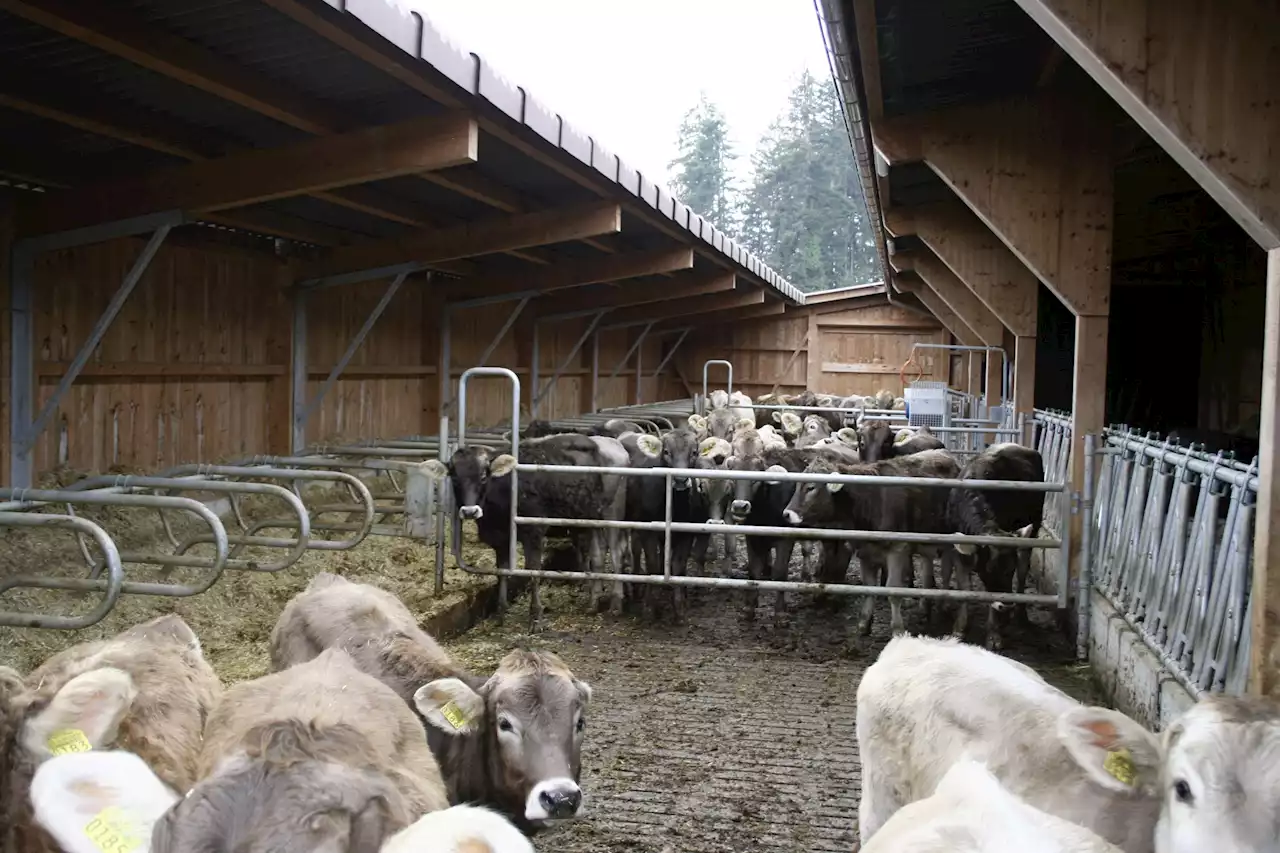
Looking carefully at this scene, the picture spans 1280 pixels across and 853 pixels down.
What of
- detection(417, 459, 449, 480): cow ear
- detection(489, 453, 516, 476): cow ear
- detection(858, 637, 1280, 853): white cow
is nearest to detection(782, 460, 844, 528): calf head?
detection(489, 453, 516, 476): cow ear

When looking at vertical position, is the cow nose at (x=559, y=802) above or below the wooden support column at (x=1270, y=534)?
below

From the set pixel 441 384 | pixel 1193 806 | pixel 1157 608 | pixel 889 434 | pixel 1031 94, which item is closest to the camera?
pixel 1193 806

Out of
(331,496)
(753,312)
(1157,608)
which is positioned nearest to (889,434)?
(331,496)

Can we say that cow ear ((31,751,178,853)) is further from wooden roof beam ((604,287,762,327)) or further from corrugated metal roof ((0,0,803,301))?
wooden roof beam ((604,287,762,327))

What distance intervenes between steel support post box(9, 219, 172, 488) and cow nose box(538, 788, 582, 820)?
14.7ft

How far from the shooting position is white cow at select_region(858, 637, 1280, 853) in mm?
2332

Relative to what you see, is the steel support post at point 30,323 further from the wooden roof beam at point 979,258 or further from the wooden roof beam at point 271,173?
the wooden roof beam at point 979,258

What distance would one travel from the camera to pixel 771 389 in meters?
25.8

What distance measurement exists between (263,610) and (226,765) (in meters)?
4.21

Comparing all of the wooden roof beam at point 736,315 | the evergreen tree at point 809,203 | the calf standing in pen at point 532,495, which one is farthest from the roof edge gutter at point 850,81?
the evergreen tree at point 809,203

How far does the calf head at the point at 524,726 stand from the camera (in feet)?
10.9

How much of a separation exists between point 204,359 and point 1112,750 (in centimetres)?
765

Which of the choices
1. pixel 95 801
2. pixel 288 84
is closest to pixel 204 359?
pixel 288 84

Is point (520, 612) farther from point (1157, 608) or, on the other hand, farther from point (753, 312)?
point (753, 312)
